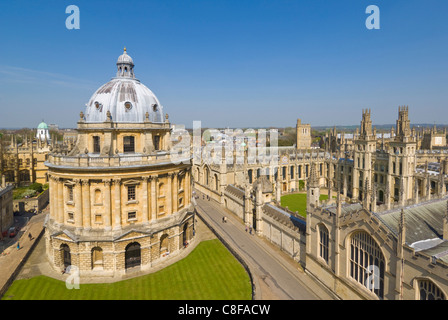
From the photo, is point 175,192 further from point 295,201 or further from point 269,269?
point 295,201

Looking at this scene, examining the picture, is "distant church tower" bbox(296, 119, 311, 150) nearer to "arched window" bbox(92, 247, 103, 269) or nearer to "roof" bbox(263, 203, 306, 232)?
"roof" bbox(263, 203, 306, 232)

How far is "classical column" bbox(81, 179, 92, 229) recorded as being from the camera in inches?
1113

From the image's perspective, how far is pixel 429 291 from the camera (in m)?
16.3

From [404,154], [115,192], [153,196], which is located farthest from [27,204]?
[404,154]

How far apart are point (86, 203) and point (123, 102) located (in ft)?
40.2

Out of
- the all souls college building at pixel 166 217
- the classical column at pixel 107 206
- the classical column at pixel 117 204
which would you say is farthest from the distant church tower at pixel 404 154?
the classical column at pixel 107 206

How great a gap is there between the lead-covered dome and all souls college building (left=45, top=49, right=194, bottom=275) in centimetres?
11

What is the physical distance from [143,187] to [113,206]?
144 inches

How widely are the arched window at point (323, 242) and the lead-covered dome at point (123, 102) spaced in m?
23.0

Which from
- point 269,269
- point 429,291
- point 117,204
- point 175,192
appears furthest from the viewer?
point 175,192
